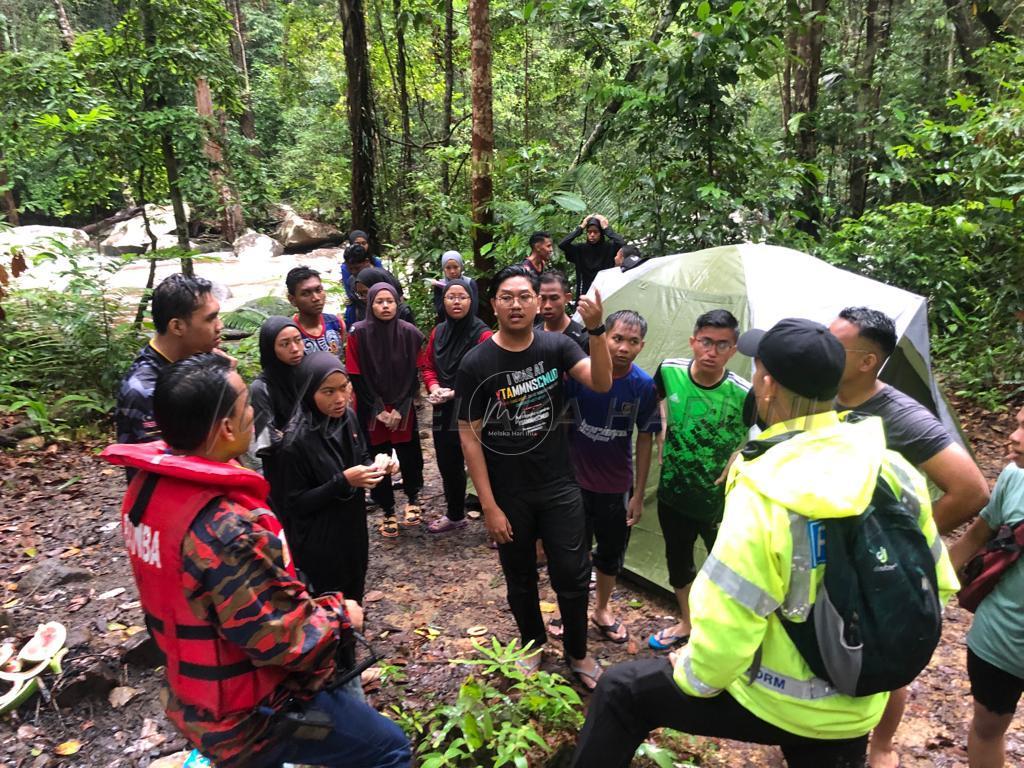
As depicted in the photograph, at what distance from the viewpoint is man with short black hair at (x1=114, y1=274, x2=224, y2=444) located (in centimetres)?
262

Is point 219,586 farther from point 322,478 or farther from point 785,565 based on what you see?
point 785,565

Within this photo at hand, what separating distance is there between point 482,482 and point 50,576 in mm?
3140

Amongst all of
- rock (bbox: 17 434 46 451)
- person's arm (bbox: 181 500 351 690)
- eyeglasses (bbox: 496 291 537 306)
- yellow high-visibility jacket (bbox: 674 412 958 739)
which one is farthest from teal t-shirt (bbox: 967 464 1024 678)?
rock (bbox: 17 434 46 451)

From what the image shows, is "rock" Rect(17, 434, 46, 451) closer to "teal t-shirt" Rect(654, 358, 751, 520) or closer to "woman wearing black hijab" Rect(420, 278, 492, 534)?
"woman wearing black hijab" Rect(420, 278, 492, 534)

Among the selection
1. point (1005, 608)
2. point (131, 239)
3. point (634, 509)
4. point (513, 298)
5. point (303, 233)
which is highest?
point (131, 239)

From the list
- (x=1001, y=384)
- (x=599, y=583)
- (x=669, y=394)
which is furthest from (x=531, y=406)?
(x=1001, y=384)

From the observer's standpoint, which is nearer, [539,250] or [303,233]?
[539,250]

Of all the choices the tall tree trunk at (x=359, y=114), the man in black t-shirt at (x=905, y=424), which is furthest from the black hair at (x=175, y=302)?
the tall tree trunk at (x=359, y=114)

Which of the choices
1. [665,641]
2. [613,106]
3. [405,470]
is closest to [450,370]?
[405,470]

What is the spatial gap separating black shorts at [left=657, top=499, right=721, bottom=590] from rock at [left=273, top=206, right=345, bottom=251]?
16.9 meters

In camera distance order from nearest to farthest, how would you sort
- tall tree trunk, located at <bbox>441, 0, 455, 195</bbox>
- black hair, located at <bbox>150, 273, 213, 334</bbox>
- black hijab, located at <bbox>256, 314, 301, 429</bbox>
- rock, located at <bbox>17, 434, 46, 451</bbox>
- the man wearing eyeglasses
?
black hair, located at <bbox>150, 273, 213, 334</bbox> → black hijab, located at <bbox>256, 314, 301, 429</bbox> → the man wearing eyeglasses → rock, located at <bbox>17, 434, 46, 451</bbox> → tall tree trunk, located at <bbox>441, 0, 455, 195</bbox>

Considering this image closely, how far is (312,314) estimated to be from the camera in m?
4.35

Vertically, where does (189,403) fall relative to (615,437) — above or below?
above

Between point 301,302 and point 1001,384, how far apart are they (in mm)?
7644
